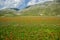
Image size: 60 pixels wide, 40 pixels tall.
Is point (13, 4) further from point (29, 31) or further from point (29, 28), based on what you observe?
point (29, 31)

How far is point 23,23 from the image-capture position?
16.5 feet

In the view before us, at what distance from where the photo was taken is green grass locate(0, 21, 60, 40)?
464 centimetres

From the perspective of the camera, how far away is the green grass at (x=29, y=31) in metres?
4.64

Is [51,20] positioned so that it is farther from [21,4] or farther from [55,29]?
[21,4]

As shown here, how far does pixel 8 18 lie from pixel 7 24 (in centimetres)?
22

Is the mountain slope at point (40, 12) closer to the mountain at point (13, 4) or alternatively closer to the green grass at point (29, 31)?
the mountain at point (13, 4)

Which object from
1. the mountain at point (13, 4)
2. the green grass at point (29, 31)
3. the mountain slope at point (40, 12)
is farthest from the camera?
the mountain slope at point (40, 12)

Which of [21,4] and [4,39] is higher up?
[21,4]

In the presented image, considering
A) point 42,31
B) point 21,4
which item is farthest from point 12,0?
point 42,31

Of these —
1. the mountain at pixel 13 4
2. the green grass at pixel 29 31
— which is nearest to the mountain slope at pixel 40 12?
the mountain at pixel 13 4

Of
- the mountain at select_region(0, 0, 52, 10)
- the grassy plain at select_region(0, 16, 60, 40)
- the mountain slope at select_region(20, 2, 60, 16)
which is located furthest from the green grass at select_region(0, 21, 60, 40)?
the mountain at select_region(0, 0, 52, 10)

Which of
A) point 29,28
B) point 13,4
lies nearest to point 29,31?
point 29,28

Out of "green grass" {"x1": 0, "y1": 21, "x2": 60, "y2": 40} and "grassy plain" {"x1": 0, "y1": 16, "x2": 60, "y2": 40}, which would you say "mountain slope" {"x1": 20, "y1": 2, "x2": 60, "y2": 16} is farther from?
"green grass" {"x1": 0, "y1": 21, "x2": 60, "y2": 40}

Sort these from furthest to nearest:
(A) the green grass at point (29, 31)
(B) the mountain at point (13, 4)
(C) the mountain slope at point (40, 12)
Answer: (C) the mountain slope at point (40, 12)
(B) the mountain at point (13, 4)
(A) the green grass at point (29, 31)
